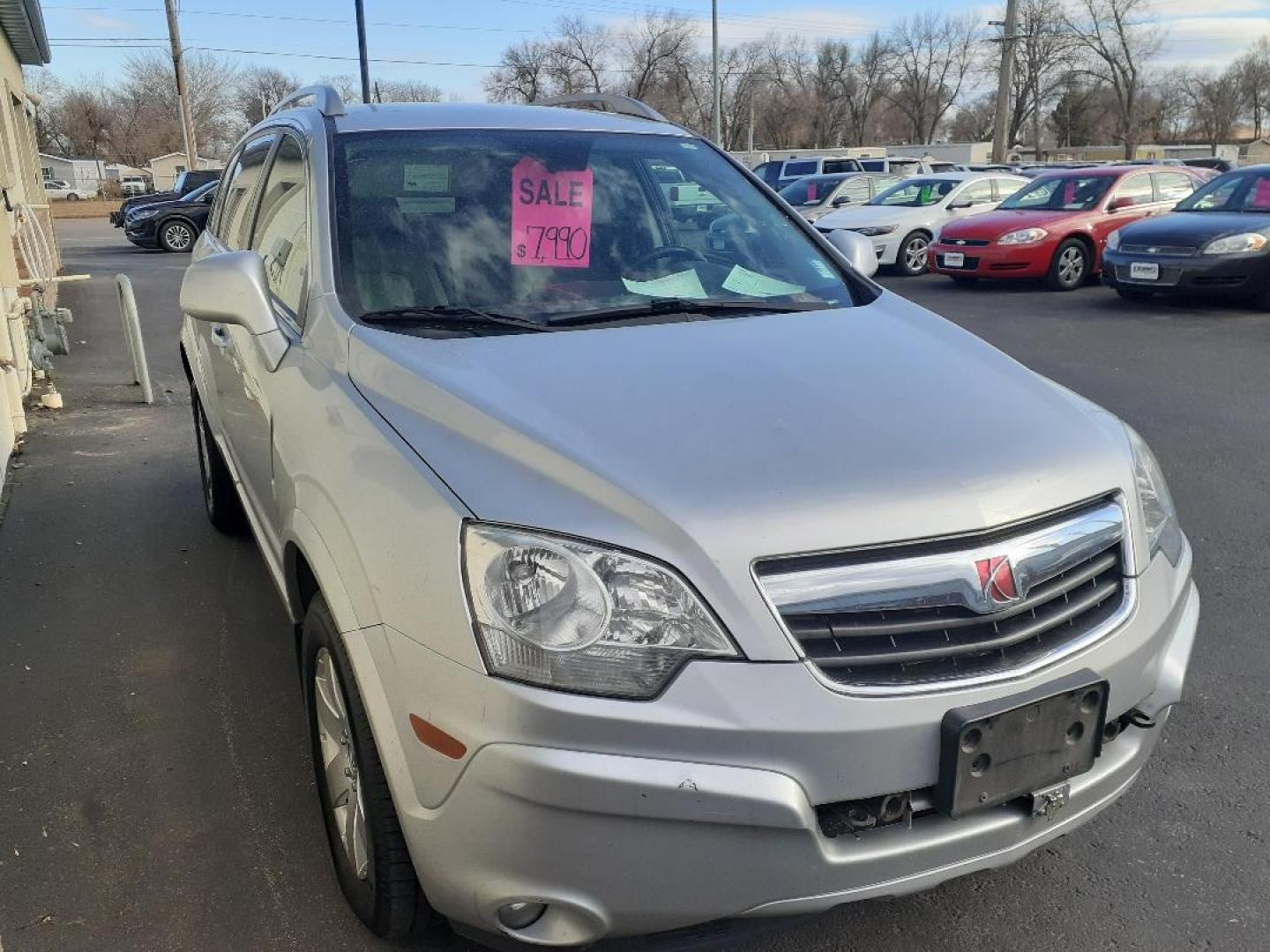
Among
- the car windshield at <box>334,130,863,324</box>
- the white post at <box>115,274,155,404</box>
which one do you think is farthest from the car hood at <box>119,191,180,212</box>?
the car windshield at <box>334,130,863,324</box>

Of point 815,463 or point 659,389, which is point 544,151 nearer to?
A: point 659,389

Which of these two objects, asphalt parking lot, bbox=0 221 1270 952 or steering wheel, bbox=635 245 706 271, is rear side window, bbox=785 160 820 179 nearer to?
asphalt parking lot, bbox=0 221 1270 952

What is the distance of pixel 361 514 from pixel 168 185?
2336 inches

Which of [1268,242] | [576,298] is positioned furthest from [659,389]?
[1268,242]

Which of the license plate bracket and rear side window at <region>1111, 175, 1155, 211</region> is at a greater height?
rear side window at <region>1111, 175, 1155, 211</region>

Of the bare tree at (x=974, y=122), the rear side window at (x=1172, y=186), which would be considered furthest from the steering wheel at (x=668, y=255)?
the bare tree at (x=974, y=122)

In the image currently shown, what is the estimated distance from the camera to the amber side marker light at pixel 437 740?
181 centimetres

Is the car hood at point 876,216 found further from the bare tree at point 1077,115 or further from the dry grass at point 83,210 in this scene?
the bare tree at point 1077,115

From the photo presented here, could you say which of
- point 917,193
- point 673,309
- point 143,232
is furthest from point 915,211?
point 143,232

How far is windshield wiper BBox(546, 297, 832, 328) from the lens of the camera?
2.76 meters

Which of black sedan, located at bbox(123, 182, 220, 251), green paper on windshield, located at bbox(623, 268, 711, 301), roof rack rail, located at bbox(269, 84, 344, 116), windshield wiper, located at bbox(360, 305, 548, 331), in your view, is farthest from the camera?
black sedan, located at bbox(123, 182, 220, 251)

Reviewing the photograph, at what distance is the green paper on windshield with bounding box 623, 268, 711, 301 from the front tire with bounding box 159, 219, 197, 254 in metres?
21.9

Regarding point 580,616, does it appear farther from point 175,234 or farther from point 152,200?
point 152,200

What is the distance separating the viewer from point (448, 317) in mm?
2697
